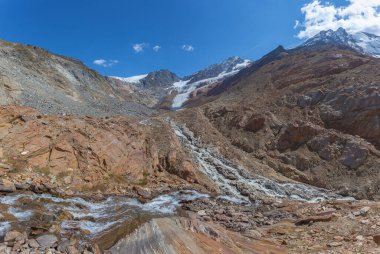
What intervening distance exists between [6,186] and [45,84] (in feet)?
83.0

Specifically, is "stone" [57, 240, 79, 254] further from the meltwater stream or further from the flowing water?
the meltwater stream

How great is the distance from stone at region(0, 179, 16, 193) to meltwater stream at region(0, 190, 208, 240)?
70 cm

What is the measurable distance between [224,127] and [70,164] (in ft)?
90.0

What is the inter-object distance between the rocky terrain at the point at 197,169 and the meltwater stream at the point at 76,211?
10 cm

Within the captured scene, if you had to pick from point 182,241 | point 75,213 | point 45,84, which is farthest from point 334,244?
point 45,84

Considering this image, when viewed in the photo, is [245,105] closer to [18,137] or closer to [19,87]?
[19,87]

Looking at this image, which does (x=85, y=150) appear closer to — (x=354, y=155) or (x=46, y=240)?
(x=46, y=240)

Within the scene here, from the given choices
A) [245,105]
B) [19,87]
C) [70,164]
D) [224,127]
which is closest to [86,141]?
[70,164]

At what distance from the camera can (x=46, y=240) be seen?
457 inches

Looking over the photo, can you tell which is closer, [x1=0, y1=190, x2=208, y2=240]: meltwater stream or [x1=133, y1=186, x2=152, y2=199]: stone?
[x1=0, y1=190, x2=208, y2=240]: meltwater stream

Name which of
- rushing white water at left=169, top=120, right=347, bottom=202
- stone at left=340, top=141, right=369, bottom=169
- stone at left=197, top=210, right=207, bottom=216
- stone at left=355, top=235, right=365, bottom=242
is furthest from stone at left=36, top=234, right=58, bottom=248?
stone at left=340, top=141, right=369, bottom=169

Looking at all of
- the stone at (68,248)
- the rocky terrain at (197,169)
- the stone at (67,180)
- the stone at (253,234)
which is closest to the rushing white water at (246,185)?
the rocky terrain at (197,169)

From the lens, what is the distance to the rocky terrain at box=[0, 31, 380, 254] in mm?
12422

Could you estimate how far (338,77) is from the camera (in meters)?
46.9
